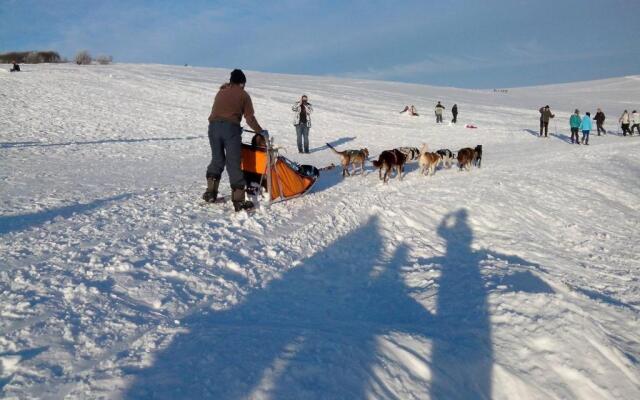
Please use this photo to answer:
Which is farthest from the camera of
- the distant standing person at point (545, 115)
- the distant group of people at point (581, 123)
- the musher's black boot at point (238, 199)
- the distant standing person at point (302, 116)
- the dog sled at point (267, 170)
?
the distant standing person at point (545, 115)

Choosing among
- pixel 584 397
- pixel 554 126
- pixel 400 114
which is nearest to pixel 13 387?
pixel 584 397

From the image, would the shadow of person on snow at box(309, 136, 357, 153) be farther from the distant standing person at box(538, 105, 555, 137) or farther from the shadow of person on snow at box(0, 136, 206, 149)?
the distant standing person at box(538, 105, 555, 137)

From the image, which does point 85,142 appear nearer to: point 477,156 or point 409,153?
point 409,153

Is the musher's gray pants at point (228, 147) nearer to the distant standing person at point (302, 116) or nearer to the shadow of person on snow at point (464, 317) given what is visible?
the shadow of person on snow at point (464, 317)

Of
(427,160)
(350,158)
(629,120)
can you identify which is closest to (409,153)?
(427,160)

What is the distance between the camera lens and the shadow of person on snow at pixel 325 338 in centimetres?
238

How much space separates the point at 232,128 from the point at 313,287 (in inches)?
93.1

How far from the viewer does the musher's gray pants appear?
18.0 ft

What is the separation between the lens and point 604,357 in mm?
3316

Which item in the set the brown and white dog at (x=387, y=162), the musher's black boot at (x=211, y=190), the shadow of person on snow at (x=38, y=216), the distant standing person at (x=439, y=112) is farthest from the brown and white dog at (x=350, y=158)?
the distant standing person at (x=439, y=112)

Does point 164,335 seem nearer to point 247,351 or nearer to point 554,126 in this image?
point 247,351

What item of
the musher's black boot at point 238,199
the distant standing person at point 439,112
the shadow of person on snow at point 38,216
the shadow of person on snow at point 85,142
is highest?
the distant standing person at point 439,112

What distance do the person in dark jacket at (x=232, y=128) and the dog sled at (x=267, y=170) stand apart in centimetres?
56

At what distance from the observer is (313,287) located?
405 centimetres
